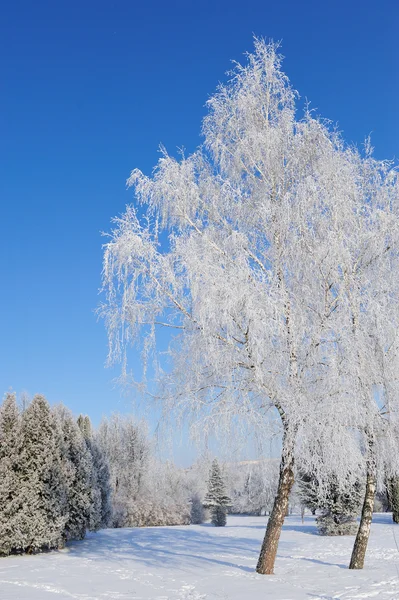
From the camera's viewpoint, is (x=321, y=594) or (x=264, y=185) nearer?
(x=321, y=594)

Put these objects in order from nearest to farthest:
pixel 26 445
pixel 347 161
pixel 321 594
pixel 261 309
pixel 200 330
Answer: pixel 321 594 < pixel 261 309 < pixel 200 330 < pixel 347 161 < pixel 26 445

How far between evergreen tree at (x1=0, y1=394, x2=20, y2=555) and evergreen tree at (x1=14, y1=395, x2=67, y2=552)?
0.14m

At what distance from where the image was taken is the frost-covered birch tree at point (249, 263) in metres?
7.98

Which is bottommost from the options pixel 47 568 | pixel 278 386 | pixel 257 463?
pixel 47 568

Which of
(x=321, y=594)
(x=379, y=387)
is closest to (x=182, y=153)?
(x=379, y=387)

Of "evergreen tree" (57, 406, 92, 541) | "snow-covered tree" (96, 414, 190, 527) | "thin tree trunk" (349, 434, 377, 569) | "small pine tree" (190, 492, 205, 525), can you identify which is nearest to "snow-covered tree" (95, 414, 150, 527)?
"snow-covered tree" (96, 414, 190, 527)

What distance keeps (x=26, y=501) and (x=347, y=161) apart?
11.5 m

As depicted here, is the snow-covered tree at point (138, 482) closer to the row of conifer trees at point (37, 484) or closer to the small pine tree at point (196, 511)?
the small pine tree at point (196, 511)

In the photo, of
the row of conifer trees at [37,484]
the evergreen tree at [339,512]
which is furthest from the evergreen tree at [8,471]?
the evergreen tree at [339,512]

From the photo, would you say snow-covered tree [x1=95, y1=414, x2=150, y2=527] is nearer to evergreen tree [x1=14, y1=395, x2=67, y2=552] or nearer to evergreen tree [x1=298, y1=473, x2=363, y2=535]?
evergreen tree [x1=298, y1=473, x2=363, y2=535]

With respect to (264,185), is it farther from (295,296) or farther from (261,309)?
(261,309)

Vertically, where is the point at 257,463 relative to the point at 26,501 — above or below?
above

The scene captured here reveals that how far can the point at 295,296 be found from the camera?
8.65 m

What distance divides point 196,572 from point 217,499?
84.1 feet
